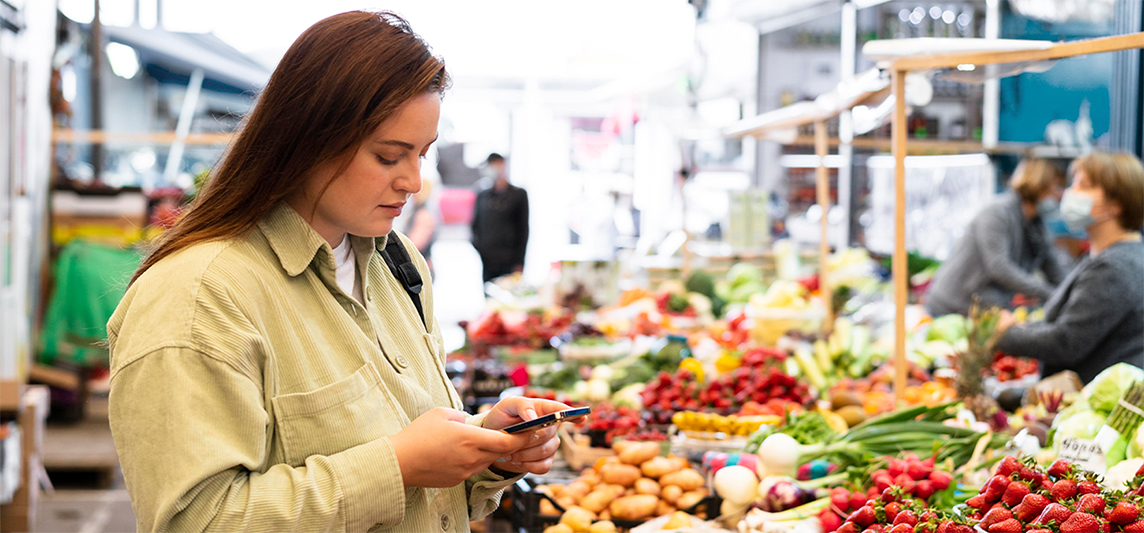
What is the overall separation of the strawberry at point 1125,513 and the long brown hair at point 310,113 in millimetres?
1317

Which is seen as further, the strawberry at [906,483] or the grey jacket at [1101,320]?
the grey jacket at [1101,320]

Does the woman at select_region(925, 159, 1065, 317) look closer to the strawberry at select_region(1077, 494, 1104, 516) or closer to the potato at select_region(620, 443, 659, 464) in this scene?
the potato at select_region(620, 443, 659, 464)

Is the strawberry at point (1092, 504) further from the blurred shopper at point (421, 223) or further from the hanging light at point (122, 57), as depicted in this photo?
the hanging light at point (122, 57)

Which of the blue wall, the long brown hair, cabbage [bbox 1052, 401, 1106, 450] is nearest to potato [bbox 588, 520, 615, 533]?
cabbage [bbox 1052, 401, 1106, 450]

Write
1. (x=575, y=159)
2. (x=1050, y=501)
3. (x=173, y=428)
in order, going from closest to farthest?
(x=173, y=428) → (x=1050, y=501) → (x=575, y=159)

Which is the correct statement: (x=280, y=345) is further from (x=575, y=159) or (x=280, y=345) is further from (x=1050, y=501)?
(x=575, y=159)

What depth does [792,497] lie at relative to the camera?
2.59m

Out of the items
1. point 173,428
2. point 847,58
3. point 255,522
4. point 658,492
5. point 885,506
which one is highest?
point 847,58

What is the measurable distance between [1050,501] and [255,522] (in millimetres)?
1358

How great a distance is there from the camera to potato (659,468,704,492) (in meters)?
2.86

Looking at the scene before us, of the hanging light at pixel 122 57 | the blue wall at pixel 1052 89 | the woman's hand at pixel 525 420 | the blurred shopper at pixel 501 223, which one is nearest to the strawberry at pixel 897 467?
the woman's hand at pixel 525 420

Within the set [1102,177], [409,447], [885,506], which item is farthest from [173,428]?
[1102,177]

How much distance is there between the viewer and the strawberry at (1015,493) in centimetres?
181

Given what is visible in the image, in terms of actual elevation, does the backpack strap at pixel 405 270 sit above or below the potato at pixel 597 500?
above
